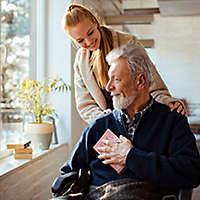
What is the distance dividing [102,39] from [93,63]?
166 millimetres

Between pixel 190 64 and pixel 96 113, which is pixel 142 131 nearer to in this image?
pixel 96 113

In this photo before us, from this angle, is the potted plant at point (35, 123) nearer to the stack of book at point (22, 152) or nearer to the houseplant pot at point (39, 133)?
the houseplant pot at point (39, 133)

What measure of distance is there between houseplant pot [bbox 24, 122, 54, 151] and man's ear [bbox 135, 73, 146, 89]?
4.23ft

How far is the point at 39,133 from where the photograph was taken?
284cm

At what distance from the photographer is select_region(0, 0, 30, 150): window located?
9.47ft

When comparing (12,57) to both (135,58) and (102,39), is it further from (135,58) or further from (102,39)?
(135,58)

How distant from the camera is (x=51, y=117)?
3.17m

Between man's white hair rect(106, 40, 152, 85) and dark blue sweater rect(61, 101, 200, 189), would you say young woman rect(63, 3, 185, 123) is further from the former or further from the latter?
man's white hair rect(106, 40, 152, 85)

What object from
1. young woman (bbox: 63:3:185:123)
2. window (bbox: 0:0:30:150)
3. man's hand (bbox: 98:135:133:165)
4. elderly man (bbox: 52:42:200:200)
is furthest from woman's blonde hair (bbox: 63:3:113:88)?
window (bbox: 0:0:30:150)

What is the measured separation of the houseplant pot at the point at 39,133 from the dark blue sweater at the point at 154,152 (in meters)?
1.01

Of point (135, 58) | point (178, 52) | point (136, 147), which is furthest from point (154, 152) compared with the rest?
point (178, 52)

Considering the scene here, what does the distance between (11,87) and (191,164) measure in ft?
6.10

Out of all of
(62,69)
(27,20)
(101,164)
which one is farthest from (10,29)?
(101,164)

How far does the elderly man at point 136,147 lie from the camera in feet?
5.25
